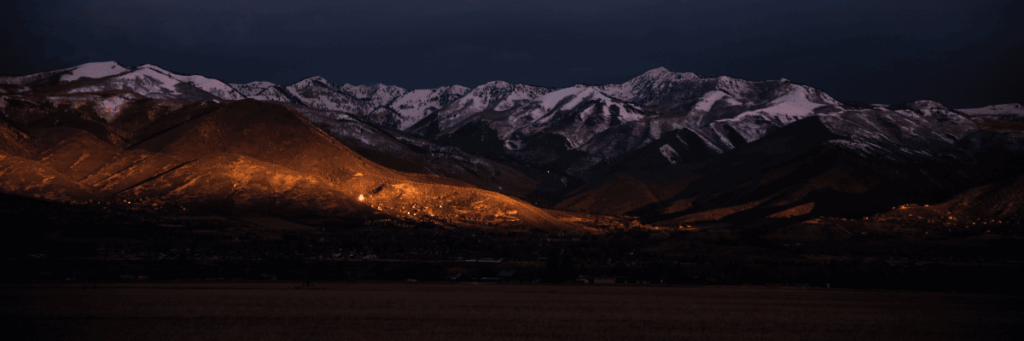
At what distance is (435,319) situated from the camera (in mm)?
66688

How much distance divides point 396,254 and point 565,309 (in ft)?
340

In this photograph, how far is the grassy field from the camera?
59.3 m

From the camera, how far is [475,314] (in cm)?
7094

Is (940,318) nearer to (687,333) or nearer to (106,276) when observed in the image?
(687,333)

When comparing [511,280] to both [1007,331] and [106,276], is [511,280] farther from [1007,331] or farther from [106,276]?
[1007,331]

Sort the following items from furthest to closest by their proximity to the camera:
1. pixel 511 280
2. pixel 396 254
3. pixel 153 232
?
pixel 153 232
pixel 396 254
pixel 511 280

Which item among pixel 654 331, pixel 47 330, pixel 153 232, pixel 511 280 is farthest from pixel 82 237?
pixel 654 331

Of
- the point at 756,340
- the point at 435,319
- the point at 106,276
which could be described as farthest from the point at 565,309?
the point at 106,276

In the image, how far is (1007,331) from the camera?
223 feet

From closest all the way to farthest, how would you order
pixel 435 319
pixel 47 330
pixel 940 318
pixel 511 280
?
1. pixel 47 330
2. pixel 435 319
3. pixel 940 318
4. pixel 511 280

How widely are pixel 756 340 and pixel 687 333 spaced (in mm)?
5369

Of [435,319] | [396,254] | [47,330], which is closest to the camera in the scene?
[47,330]

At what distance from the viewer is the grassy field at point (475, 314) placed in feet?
195

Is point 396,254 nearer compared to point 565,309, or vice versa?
point 565,309
